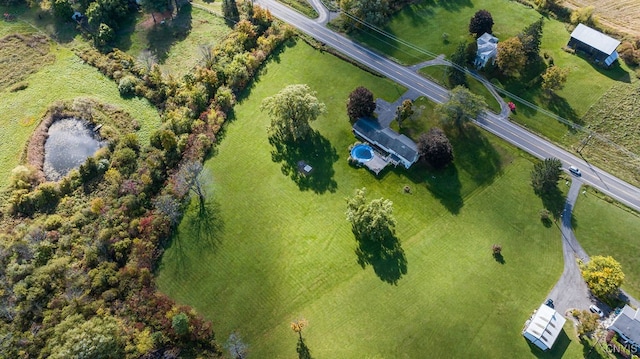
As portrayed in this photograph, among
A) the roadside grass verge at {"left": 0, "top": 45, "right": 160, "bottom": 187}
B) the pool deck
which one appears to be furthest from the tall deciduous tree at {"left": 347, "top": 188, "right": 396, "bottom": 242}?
the roadside grass verge at {"left": 0, "top": 45, "right": 160, "bottom": 187}

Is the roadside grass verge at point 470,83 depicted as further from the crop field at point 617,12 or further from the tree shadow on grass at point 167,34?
the tree shadow on grass at point 167,34

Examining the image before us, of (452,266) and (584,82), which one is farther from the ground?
(584,82)

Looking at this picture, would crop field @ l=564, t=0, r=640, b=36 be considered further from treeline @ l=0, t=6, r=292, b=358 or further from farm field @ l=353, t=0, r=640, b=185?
treeline @ l=0, t=6, r=292, b=358

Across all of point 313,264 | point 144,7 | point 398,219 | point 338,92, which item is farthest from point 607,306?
point 144,7

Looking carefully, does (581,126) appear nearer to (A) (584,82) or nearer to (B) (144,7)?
(A) (584,82)

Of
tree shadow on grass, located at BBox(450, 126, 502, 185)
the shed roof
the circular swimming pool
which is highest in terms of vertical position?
the shed roof

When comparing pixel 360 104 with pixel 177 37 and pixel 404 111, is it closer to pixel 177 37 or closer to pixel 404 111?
pixel 404 111

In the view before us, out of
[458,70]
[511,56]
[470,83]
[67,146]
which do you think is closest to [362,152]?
[470,83]
